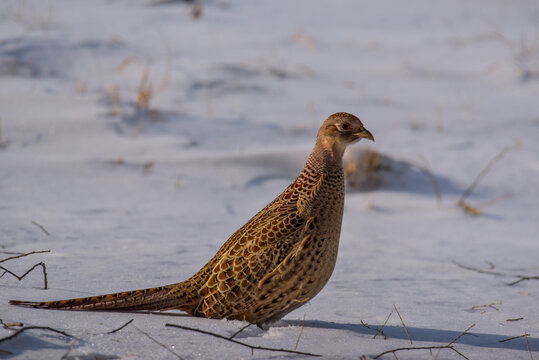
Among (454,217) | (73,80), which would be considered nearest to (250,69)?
(73,80)

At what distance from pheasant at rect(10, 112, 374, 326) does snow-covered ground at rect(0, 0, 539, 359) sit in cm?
8

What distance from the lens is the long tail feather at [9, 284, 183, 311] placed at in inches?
104

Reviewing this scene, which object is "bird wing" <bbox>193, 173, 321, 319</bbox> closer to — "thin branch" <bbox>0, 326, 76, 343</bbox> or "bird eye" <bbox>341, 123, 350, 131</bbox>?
"bird eye" <bbox>341, 123, 350, 131</bbox>

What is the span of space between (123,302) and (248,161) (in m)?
3.68

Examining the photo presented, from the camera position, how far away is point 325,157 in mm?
2979

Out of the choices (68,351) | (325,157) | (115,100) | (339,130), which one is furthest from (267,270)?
(115,100)

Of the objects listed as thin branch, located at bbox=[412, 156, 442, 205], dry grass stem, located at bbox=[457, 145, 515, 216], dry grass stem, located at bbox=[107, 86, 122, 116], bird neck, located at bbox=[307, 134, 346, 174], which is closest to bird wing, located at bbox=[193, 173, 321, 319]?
bird neck, located at bbox=[307, 134, 346, 174]

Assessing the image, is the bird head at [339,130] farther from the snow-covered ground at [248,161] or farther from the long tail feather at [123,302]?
the long tail feather at [123,302]

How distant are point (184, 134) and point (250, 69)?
2.50 m

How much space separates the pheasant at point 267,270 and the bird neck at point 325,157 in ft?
0.15

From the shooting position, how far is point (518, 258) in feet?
14.6

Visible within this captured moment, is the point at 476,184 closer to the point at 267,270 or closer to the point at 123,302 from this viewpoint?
the point at 267,270

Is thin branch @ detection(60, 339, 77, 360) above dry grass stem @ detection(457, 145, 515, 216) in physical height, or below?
above

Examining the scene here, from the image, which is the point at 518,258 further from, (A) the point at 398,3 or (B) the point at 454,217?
(A) the point at 398,3
